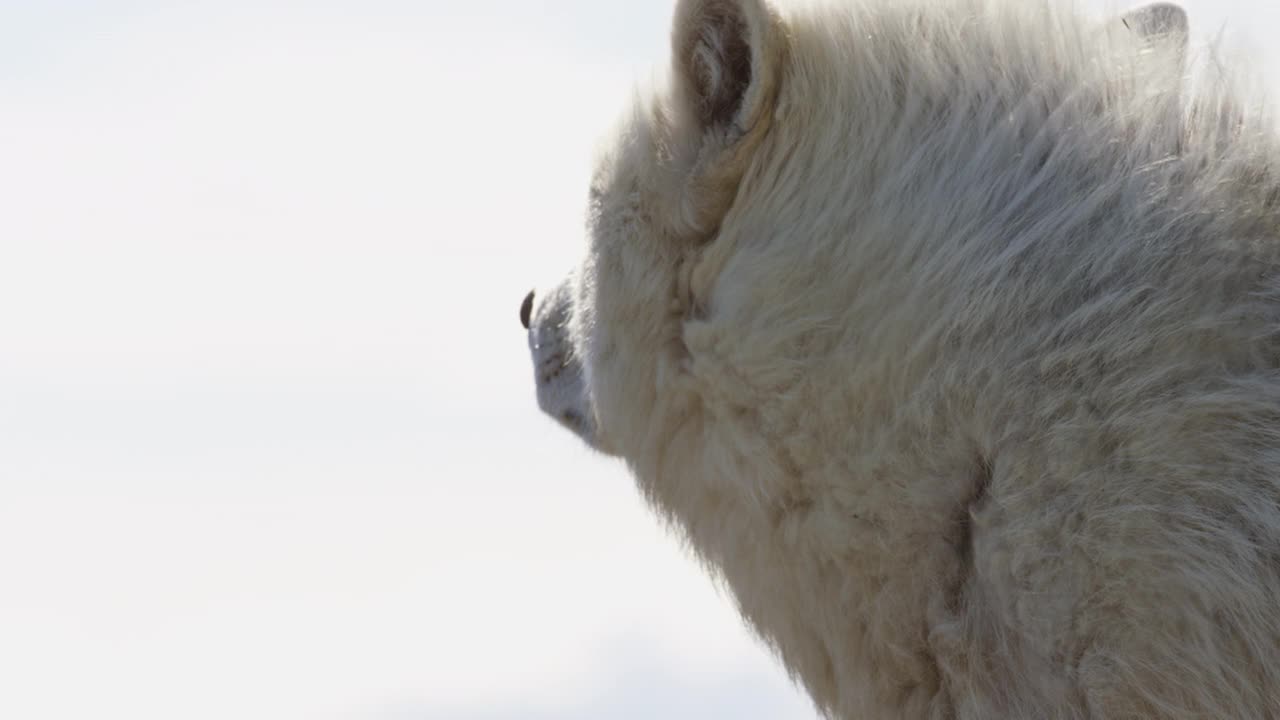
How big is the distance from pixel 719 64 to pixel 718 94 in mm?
72

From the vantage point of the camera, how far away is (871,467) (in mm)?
2992

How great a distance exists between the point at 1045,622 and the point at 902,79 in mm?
1149

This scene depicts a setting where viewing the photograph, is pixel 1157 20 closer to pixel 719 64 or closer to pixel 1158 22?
pixel 1158 22

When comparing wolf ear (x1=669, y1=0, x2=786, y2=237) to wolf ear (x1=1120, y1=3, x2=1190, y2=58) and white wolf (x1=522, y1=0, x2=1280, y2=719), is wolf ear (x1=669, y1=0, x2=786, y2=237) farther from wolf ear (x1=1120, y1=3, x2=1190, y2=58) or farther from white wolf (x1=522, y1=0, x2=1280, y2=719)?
wolf ear (x1=1120, y1=3, x2=1190, y2=58)

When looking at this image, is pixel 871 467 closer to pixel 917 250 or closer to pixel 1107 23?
pixel 917 250

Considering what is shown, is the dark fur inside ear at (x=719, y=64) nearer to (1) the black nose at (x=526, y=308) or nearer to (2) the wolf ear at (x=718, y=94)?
(2) the wolf ear at (x=718, y=94)

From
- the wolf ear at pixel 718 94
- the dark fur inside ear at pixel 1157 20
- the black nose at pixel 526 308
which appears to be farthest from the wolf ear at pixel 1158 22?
the black nose at pixel 526 308

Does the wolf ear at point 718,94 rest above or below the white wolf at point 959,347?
above

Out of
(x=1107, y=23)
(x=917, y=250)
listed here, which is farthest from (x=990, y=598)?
(x=1107, y=23)

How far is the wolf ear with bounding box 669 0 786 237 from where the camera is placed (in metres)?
3.27

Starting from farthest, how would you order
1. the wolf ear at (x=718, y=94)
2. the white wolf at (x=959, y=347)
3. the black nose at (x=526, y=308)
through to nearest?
the black nose at (x=526, y=308) < the wolf ear at (x=718, y=94) < the white wolf at (x=959, y=347)

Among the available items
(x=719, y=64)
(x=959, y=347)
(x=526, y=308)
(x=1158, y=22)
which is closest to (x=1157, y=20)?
(x=1158, y=22)

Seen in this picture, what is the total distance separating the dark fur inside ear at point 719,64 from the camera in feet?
10.8

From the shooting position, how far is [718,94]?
3.41 metres
